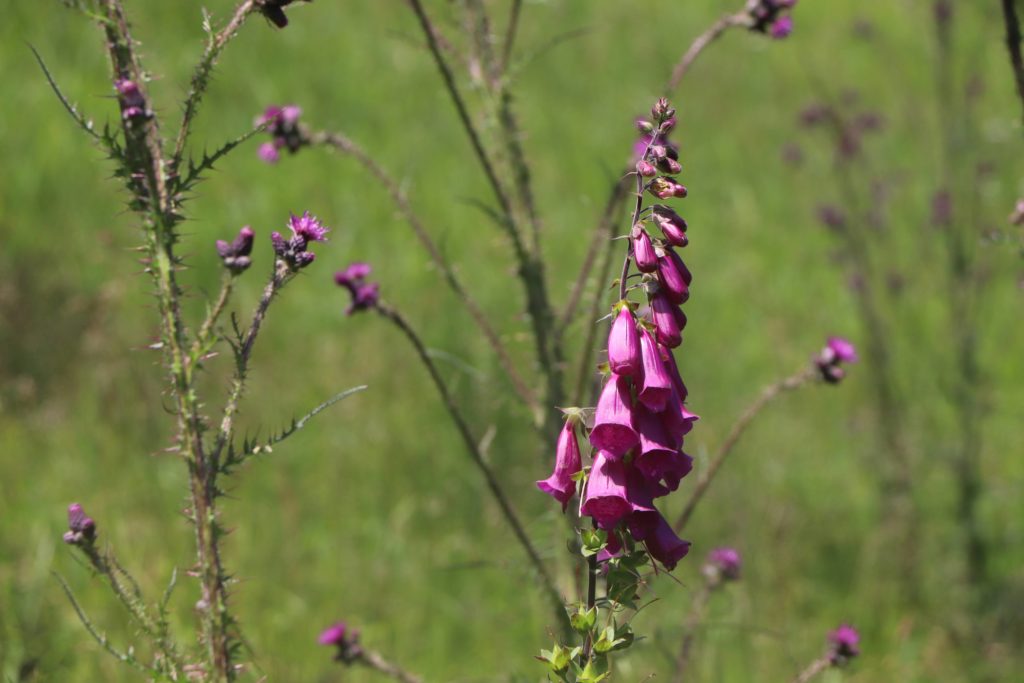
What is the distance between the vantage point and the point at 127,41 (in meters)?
1.50

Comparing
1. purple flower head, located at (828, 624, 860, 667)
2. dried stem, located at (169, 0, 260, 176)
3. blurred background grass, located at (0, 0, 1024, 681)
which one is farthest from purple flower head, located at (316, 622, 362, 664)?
dried stem, located at (169, 0, 260, 176)

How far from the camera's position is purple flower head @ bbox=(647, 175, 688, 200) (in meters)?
1.43

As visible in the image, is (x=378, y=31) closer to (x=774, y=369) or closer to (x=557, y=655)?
(x=774, y=369)

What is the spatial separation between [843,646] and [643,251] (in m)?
1.61

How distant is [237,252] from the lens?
1669 mm

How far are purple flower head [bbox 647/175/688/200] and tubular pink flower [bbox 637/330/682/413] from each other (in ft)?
0.67

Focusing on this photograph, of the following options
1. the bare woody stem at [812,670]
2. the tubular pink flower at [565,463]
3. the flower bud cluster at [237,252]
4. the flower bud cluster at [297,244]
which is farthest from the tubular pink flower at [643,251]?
the bare woody stem at [812,670]

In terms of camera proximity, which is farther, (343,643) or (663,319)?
(343,643)

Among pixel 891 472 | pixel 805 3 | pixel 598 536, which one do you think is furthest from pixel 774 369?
pixel 805 3

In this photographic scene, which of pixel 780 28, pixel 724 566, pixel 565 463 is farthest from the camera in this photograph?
pixel 724 566

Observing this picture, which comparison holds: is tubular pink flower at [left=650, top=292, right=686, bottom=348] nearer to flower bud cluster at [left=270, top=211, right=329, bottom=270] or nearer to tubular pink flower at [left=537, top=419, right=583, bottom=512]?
tubular pink flower at [left=537, top=419, right=583, bottom=512]

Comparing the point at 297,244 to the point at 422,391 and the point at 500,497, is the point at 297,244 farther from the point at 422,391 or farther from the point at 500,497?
the point at 422,391

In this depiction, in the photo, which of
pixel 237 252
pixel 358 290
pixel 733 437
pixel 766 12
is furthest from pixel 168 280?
pixel 766 12

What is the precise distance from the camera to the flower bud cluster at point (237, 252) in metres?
1.65
